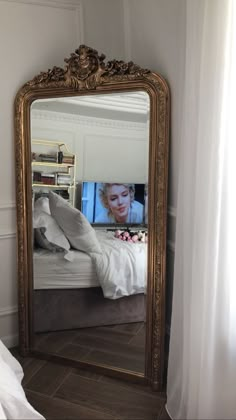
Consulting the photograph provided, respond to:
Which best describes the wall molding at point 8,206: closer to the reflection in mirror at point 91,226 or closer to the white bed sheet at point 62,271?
the reflection in mirror at point 91,226

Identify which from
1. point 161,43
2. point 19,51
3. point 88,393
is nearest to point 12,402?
point 88,393

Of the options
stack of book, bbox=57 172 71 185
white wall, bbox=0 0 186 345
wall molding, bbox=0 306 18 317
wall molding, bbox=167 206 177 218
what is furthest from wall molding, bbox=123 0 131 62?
wall molding, bbox=0 306 18 317

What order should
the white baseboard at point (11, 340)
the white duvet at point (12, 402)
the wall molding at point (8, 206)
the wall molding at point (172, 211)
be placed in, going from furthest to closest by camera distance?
1. the white baseboard at point (11, 340)
2. the wall molding at point (8, 206)
3. the wall molding at point (172, 211)
4. the white duvet at point (12, 402)

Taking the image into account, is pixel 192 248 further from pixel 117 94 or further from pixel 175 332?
pixel 117 94

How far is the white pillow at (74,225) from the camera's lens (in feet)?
7.25

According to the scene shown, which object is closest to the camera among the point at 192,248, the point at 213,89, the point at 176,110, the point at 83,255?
the point at 213,89

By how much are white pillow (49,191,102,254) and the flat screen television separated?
5 centimetres

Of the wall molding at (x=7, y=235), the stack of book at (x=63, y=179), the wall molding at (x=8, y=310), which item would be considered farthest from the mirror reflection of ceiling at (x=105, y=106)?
the wall molding at (x=8, y=310)

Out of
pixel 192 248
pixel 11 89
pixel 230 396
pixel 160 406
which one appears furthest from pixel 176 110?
pixel 160 406

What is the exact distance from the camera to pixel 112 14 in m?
2.38

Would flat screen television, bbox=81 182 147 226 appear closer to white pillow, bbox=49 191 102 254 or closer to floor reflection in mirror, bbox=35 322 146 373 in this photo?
white pillow, bbox=49 191 102 254

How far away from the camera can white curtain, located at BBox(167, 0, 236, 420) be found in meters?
1.43

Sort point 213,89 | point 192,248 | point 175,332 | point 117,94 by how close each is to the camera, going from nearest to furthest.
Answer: point 213,89 → point 192,248 → point 175,332 → point 117,94

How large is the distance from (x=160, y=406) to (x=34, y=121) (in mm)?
1755
